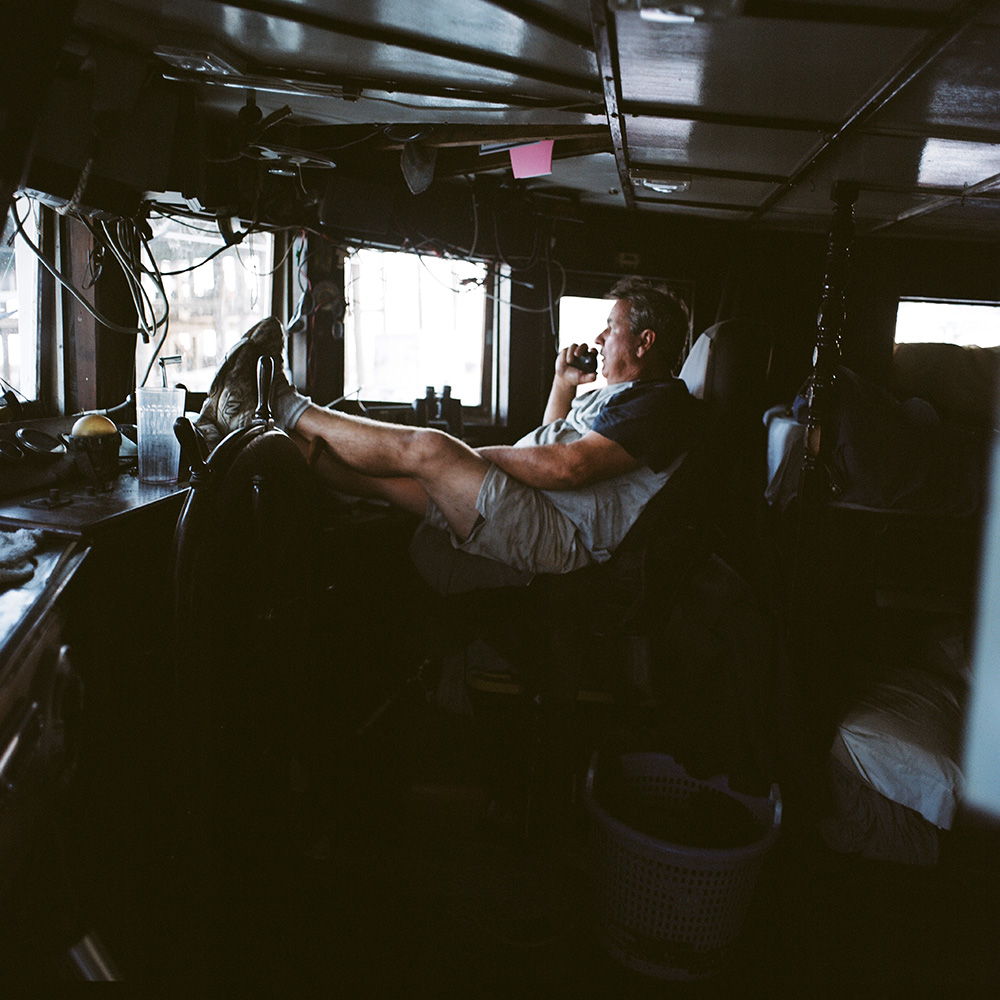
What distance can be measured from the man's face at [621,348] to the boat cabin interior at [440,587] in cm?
40

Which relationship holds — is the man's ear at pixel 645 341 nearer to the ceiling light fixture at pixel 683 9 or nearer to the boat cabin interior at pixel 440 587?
the boat cabin interior at pixel 440 587

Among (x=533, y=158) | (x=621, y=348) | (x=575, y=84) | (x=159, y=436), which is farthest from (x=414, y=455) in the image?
(x=533, y=158)

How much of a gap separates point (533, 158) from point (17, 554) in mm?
2276

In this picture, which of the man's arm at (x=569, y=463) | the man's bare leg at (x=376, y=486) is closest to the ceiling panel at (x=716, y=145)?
the man's arm at (x=569, y=463)

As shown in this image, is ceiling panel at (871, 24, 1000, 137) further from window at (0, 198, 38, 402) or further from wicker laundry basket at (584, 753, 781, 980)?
window at (0, 198, 38, 402)

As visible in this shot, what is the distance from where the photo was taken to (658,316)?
2.80 metres

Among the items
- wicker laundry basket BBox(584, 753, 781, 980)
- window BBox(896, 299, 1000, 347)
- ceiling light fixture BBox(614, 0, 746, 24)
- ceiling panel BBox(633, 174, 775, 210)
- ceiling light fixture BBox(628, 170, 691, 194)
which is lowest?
wicker laundry basket BBox(584, 753, 781, 980)

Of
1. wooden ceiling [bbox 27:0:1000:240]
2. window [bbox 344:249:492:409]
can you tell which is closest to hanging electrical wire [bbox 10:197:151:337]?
wooden ceiling [bbox 27:0:1000:240]

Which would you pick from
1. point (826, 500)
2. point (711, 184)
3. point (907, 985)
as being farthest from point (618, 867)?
point (711, 184)

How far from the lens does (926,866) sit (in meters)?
2.39

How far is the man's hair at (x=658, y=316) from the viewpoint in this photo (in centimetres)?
281

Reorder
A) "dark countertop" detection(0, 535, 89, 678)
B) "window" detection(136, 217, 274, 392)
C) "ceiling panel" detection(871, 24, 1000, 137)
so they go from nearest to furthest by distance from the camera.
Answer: "dark countertop" detection(0, 535, 89, 678)
"ceiling panel" detection(871, 24, 1000, 137)
"window" detection(136, 217, 274, 392)

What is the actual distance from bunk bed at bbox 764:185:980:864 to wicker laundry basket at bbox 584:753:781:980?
588 millimetres

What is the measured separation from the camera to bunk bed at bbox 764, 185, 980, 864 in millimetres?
2381
